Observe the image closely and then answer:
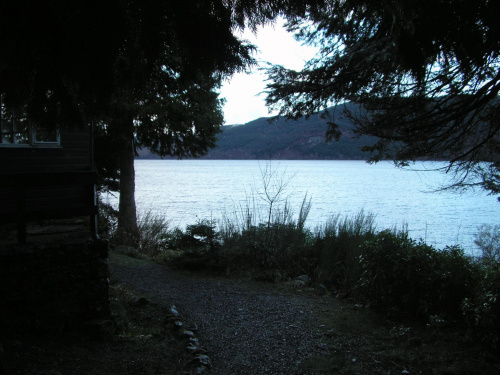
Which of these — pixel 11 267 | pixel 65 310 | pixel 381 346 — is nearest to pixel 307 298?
pixel 381 346

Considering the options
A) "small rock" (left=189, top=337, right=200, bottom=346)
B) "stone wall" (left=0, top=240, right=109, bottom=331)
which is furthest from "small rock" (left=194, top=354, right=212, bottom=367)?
"stone wall" (left=0, top=240, right=109, bottom=331)

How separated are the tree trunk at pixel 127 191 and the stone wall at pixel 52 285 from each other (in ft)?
23.8

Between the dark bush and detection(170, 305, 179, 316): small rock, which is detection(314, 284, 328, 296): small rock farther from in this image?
detection(170, 305, 179, 316): small rock

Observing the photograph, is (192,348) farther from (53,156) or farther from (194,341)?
(53,156)

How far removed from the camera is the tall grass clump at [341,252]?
23.2 ft

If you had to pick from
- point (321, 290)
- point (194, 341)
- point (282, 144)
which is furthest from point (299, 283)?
point (282, 144)

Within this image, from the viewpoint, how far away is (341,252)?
818 centimetres

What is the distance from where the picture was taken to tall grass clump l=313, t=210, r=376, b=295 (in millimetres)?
7082

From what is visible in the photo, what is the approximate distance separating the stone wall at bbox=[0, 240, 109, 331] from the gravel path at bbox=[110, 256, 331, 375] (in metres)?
1.35

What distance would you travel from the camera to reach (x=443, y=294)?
462 centimetres

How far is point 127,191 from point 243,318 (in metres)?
8.70

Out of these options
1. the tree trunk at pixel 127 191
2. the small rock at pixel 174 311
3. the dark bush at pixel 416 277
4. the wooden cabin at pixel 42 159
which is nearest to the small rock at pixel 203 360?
the small rock at pixel 174 311

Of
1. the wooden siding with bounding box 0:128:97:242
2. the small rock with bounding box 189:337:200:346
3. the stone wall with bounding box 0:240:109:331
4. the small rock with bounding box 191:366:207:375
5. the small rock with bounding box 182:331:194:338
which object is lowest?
the small rock with bounding box 182:331:194:338

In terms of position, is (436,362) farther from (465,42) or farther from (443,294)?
(465,42)
